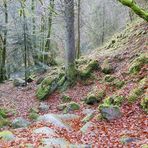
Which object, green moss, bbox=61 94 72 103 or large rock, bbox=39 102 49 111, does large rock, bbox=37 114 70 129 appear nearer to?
large rock, bbox=39 102 49 111

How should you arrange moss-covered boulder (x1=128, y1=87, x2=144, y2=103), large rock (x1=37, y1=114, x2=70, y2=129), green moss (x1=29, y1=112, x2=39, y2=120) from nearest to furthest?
large rock (x1=37, y1=114, x2=70, y2=129), moss-covered boulder (x1=128, y1=87, x2=144, y2=103), green moss (x1=29, y1=112, x2=39, y2=120)

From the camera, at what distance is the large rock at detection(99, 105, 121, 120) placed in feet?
46.3

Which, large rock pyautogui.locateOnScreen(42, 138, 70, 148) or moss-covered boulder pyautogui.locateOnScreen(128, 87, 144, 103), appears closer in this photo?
large rock pyautogui.locateOnScreen(42, 138, 70, 148)

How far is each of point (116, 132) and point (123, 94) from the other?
12.0 feet

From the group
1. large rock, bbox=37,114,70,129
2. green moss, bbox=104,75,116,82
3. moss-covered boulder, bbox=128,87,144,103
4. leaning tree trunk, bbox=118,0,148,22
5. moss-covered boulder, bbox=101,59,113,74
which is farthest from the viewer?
moss-covered boulder, bbox=101,59,113,74

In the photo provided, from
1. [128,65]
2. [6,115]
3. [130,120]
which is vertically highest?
[128,65]

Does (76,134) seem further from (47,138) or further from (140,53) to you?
(140,53)

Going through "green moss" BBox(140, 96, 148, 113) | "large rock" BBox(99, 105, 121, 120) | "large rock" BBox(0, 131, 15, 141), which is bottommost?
"large rock" BBox(0, 131, 15, 141)

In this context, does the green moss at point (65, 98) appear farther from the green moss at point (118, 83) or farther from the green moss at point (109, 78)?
the green moss at point (118, 83)

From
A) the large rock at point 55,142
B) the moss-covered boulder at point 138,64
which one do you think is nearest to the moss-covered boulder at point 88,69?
the moss-covered boulder at point 138,64

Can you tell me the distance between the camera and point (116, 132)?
12.7 metres

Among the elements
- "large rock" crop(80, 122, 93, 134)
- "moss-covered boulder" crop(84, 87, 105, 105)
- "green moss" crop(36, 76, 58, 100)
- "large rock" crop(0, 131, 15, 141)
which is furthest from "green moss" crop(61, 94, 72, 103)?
"large rock" crop(0, 131, 15, 141)

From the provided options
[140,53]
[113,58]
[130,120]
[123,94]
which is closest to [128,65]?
[140,53]

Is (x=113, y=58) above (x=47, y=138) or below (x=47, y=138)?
above
